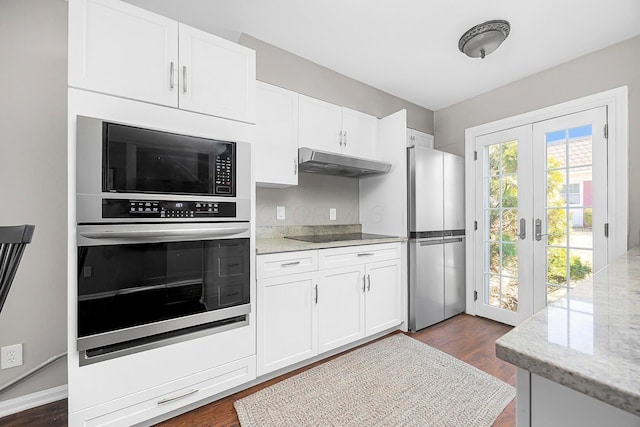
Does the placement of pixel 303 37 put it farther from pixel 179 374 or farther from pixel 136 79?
pixel 179 374

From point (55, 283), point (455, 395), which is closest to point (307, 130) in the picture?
point (55, 283)

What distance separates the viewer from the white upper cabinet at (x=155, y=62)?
1.33 metres

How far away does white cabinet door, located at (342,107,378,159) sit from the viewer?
8.75 feet

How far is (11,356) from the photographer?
5.18ft

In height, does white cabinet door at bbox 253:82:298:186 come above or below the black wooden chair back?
above

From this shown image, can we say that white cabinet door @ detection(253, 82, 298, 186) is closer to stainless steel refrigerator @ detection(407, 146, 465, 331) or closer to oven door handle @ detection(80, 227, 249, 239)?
oven door handle @ detection(80, 227, 249, 239)

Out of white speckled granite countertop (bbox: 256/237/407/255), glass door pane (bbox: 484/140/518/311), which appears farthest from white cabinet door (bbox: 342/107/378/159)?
glass door pane (bbox: 484/140/518/311)

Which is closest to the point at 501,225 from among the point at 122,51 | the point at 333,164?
the point at 333,164

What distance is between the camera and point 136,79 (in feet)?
4.75

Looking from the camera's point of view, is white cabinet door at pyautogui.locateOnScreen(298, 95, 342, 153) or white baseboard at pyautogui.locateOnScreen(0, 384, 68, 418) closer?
white baseboard at pyautogui.locateOnScreen(0, 384, 68, 418)

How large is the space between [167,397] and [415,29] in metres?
2.98

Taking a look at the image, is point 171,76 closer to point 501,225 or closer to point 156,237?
point 156,237

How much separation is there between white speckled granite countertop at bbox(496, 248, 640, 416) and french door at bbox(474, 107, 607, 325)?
2.09m

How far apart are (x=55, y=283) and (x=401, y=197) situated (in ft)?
8.86
